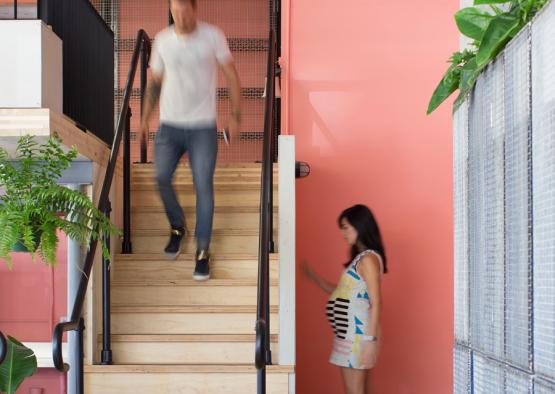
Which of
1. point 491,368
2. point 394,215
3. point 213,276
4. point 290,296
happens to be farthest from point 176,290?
point 491,368

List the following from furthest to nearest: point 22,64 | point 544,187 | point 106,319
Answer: point 106,319 < point 22,64 < point 544,187

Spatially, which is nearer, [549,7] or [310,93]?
[549,7]

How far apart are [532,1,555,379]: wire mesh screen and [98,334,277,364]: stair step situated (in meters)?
2.21

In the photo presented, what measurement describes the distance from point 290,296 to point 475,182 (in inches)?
64.3

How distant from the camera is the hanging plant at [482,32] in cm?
214

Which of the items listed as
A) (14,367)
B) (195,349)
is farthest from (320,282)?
(14,367)

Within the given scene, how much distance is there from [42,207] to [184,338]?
937 millimetres

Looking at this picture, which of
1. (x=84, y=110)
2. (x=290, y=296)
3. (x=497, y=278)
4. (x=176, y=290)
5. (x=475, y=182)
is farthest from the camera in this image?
(x=84, y=110)

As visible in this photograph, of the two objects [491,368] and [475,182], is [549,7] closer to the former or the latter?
[475,182]

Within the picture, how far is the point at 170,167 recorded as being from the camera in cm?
433

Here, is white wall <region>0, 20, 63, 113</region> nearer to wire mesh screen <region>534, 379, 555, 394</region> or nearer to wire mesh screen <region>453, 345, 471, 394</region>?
wire mesh screen <region>453, 345, 471, 394</region>

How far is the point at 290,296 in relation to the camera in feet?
13.2

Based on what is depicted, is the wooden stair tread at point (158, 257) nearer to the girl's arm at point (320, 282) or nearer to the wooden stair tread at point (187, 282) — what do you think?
the wooden stair tread at point (187, 282)

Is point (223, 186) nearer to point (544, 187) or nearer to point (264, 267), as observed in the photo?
point (264, 267)
